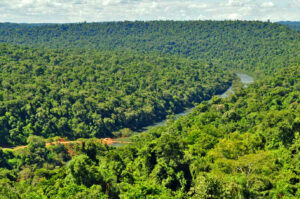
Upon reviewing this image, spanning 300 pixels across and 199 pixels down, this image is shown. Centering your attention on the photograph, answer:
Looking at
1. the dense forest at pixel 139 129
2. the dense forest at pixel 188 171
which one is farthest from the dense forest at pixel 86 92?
the dense forest at pixel 188 171

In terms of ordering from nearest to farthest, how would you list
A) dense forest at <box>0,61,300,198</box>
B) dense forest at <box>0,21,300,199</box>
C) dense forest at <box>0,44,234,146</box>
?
dense forest at <box>0,61,300,198</box>, dense forest at <box>0,21,300,199</box>, dense forest at <box>0,44,234,146</box>

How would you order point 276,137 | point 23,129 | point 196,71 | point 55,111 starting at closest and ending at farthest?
point 276,137 → point 23,129 → point 55,111 → point 196,71

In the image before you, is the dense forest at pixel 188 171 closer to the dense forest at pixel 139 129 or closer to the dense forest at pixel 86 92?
the dense forest at pixel 139 129

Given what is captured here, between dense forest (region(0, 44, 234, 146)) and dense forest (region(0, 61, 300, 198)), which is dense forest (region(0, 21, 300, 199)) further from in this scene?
dense forest (region(0, 44, 234, 146))

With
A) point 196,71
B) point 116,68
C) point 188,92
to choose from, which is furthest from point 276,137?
point 196,71

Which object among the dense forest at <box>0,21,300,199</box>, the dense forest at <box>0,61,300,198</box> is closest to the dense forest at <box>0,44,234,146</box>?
the dense forest at <box>0,21,300,199</box>

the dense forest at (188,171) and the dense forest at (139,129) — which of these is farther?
the dense forest at (139,129)

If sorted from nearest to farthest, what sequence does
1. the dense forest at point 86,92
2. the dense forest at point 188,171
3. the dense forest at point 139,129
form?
1. the dense forest at point 188,171
2. the dense forest at point 139,129
3. the dense forest at point 86,92

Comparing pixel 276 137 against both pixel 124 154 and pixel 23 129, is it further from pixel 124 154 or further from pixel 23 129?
pixel 23 129

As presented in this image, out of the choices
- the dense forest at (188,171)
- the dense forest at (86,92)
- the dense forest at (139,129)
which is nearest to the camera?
the dense forest at (188,171)
